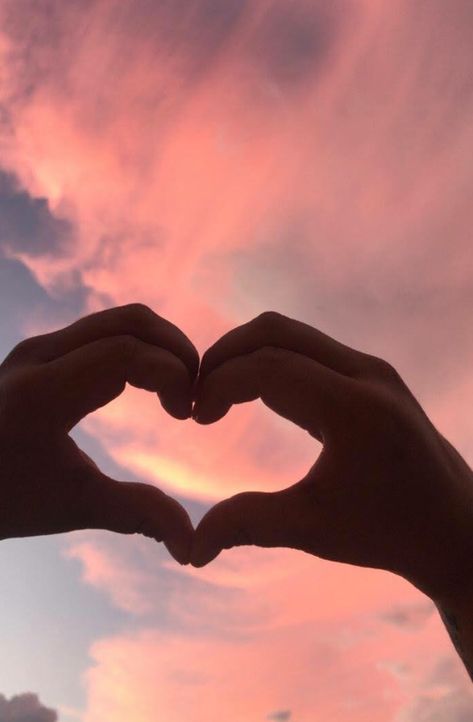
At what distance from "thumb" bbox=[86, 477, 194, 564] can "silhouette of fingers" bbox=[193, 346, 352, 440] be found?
1.88 ft

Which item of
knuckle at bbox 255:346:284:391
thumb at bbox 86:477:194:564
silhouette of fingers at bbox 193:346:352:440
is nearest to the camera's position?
silhouette of fingers at bbox 193:346:352:440

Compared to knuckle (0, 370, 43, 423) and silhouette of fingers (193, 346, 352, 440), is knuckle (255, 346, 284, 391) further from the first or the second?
knuckle (0, 370, 43, 423)

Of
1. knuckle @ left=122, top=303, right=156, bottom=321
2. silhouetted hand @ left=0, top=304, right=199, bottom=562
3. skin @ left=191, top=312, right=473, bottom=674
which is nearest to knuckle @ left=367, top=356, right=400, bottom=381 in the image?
skin @ left=191, top=312, right=473, bottom=674

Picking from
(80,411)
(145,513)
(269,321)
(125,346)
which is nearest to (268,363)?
(269,321)

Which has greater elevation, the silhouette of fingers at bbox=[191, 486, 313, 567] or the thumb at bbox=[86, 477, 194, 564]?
the thumb at bbox=[86, 477, 194, 564]

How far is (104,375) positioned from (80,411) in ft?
0.77

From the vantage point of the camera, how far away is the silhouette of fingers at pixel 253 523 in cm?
290

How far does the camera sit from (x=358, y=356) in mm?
2875

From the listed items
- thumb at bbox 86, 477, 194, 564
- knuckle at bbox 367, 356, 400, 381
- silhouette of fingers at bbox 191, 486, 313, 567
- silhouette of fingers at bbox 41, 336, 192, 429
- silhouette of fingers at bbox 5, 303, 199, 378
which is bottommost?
silhouette of fingers at bbox 191, 486, 313, 567

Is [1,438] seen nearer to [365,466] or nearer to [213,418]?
[213,418]

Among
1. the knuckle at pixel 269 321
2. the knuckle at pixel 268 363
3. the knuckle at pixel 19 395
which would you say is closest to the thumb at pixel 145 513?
the knuckle at pixel 19 395

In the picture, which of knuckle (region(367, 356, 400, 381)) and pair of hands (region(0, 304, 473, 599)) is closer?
pair of hands (region(0, 304, 473, 599))

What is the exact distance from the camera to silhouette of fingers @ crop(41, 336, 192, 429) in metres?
2.67

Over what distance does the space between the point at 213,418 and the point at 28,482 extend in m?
1.14
